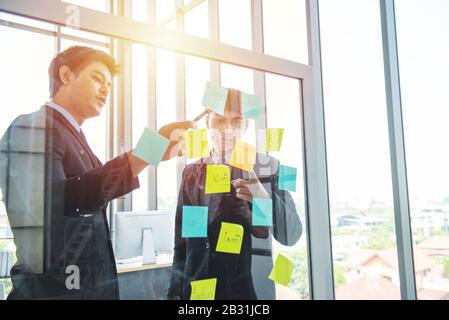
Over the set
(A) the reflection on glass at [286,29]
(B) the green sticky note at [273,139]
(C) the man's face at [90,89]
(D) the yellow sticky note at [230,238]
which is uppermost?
(A) the reflection on glass at [286,29]

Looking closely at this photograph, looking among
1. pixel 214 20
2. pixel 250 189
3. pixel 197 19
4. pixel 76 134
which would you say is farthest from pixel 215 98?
pixel 197 19

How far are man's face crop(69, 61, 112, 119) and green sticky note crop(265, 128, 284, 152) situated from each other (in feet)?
1.79

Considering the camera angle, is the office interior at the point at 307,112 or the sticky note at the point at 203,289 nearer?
the office interior at the point at 307,112

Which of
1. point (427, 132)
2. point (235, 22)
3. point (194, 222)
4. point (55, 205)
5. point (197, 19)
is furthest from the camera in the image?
point (197, 19)

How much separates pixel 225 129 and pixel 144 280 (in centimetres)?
51

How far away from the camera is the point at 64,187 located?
2.81 ft

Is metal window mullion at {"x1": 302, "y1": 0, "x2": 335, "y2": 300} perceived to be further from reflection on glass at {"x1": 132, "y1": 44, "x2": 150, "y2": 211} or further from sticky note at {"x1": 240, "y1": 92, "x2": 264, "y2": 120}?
reflection on glass at {"x1": 132, "y1": 44, "x2": 150, "y2": 211}

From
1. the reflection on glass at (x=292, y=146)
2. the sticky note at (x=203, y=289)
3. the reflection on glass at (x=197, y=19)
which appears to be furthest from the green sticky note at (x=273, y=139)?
the reflection on glass at (x=197, y=19)

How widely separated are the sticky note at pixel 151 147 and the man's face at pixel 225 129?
0.19 m

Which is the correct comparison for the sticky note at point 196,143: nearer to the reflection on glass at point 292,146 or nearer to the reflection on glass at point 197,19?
the reflection on glass at point 292,146

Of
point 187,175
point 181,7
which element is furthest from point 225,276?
point 181,7

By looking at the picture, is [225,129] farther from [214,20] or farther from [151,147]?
[214,20]

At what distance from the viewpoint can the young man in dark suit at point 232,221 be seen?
3.49 feet

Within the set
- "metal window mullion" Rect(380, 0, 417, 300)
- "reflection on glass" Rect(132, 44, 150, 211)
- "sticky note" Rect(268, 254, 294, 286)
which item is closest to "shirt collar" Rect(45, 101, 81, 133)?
"reflection on glass" Rect(132, 44, 150, 211)
